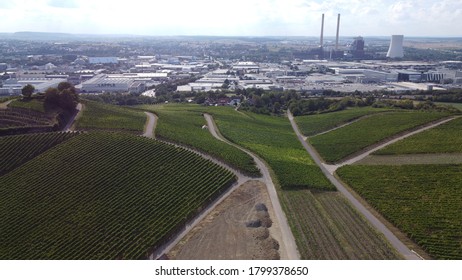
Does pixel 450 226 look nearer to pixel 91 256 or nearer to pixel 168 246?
pixel 168 246

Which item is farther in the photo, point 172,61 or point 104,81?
point 172,61

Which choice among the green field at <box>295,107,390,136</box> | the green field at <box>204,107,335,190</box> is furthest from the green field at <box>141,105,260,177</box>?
the green field at <box>295,107,390,136</box>

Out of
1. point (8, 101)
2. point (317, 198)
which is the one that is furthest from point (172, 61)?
point (317, 198)

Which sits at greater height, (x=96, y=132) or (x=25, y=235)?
(x=96, y=132)

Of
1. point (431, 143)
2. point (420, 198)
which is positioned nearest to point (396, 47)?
point (431, 143)

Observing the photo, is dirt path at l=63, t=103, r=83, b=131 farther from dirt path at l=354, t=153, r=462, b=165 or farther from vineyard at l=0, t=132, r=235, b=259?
dirt path at l=354, t=153, r=462, b=165

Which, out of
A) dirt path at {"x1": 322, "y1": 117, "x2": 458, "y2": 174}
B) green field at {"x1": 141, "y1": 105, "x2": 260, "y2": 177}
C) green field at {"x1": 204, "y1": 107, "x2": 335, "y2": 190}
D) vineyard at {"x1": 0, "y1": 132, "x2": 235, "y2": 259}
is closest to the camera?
vineyard at {"x1": 0, "y1": 132, "x2": 235, "y2": 259}
